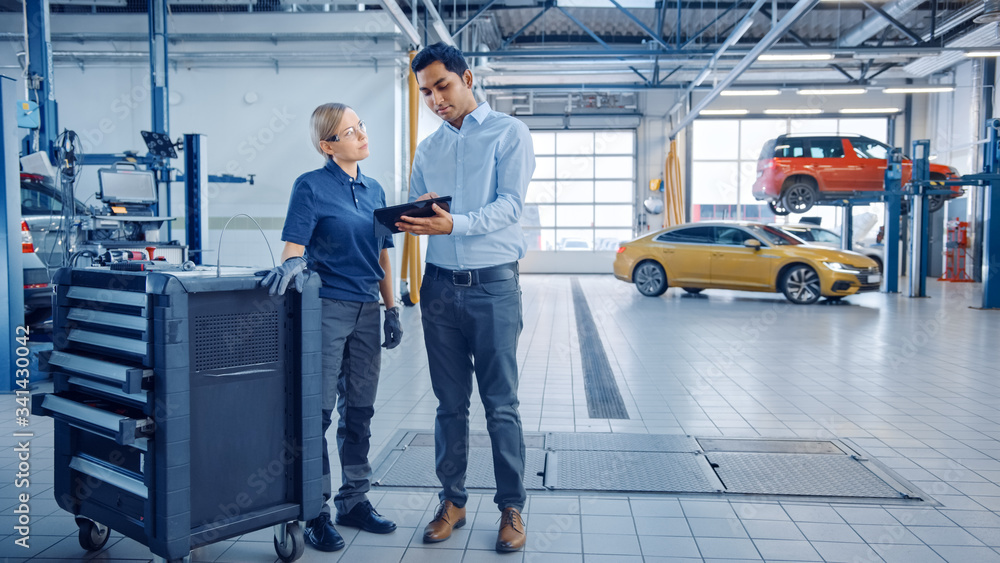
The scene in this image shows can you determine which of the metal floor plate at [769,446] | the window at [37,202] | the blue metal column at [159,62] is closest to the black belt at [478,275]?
the metal floor plate at [769,446]

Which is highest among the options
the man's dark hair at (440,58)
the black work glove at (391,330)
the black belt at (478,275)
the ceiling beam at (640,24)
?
the ceiling beam at (640,24)

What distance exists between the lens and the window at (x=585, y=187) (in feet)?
64.6

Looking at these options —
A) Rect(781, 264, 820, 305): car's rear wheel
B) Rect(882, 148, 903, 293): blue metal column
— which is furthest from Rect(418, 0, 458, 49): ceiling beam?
Rect(882, 148, 903, 293): blue metal column

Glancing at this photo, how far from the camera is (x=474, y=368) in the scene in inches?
101

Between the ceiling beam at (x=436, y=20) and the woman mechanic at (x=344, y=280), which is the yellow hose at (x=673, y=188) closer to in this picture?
the ceiling beam at (x=436, y=20)

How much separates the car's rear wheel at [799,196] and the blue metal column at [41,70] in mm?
12071

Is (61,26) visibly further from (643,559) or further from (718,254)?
(643,559)

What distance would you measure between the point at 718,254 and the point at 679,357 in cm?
526

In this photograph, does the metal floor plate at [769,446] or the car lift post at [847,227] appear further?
the car lift post at [847,227]

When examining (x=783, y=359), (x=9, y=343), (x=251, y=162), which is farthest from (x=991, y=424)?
(x=251, y=162)

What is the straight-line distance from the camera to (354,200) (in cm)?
258

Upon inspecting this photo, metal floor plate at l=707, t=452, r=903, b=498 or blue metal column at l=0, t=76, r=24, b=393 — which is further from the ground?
blue metal column at l=0, t=76, r=24, b=393

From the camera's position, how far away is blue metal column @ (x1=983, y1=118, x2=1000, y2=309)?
977cm

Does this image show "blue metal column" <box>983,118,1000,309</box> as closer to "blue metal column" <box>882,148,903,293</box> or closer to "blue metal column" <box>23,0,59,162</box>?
"blue metal column" <box>882,148,903,293</box>
